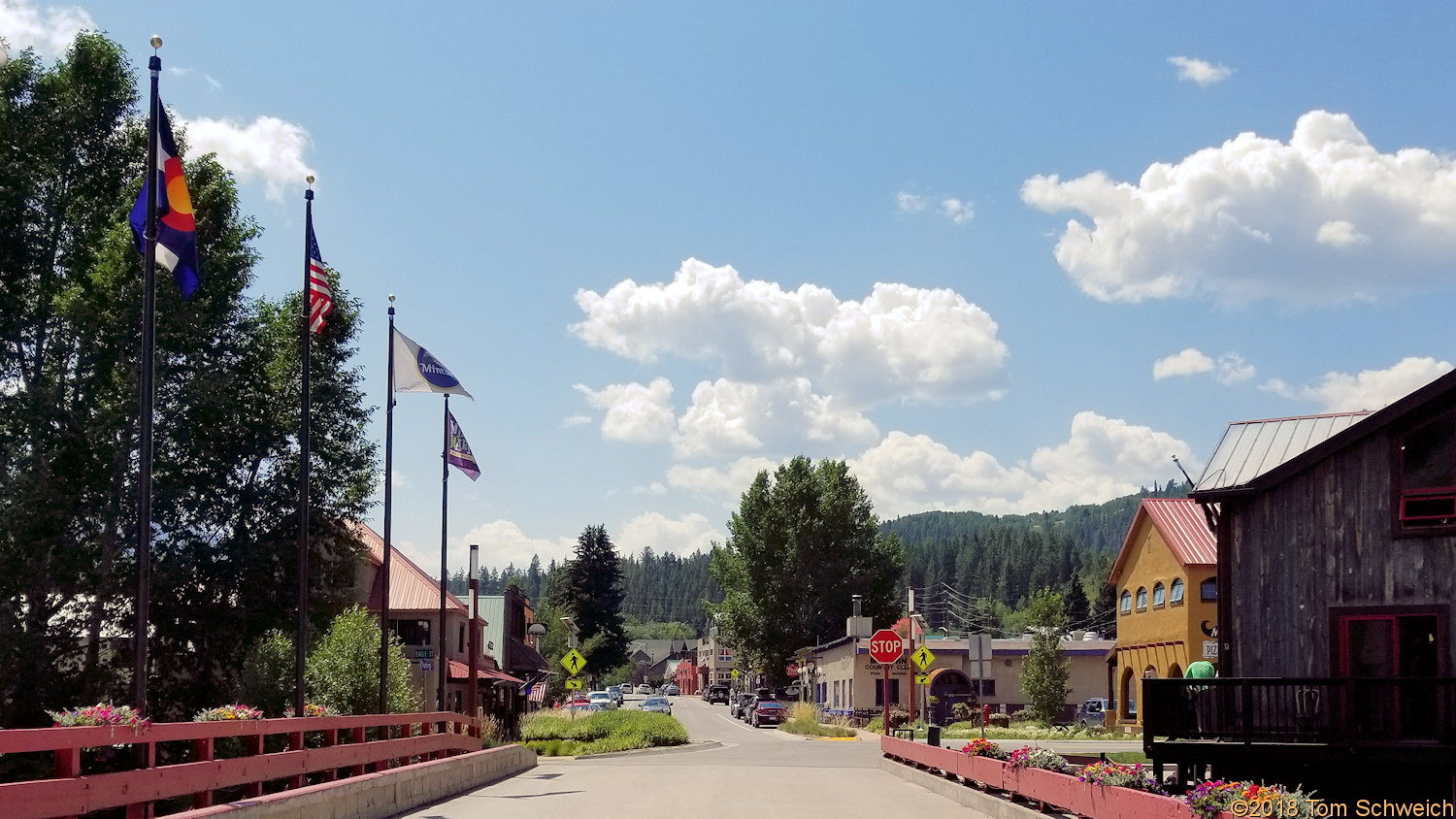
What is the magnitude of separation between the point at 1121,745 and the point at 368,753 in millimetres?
26439

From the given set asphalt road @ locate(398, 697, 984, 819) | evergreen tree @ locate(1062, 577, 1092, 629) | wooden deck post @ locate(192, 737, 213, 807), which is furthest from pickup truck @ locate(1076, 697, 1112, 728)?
evergreen tree @ locate(1062, 577, 1092, 629)

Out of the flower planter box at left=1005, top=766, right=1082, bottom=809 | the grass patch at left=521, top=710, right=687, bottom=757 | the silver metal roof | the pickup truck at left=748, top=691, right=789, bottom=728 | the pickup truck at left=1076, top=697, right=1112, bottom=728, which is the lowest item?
the pickup truck at left=748, top=691, right=789, bottom=728

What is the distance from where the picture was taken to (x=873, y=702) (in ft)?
212

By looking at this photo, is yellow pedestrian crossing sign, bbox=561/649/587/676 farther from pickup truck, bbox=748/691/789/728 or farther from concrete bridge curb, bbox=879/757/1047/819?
pickup truck, bbox=748/691/789/728

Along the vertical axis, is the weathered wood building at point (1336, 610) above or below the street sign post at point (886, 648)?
above

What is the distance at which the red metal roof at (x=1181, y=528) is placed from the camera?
40.8 metres

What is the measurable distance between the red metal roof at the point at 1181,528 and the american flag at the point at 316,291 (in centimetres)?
2713

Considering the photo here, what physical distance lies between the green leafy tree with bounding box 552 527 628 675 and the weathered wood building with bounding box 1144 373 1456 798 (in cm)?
9762

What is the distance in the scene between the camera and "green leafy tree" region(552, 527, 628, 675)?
387 feet

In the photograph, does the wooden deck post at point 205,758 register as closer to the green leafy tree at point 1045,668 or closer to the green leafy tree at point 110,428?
the green leafy tree at point 110,428

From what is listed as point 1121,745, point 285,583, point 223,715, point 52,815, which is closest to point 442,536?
point 285,583

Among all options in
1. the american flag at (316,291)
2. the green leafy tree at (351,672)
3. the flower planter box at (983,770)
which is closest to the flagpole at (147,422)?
the american flag at (316,291)

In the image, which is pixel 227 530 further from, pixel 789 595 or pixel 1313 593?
pixel 789 595

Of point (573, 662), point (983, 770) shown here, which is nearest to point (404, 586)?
point (573, 662)
